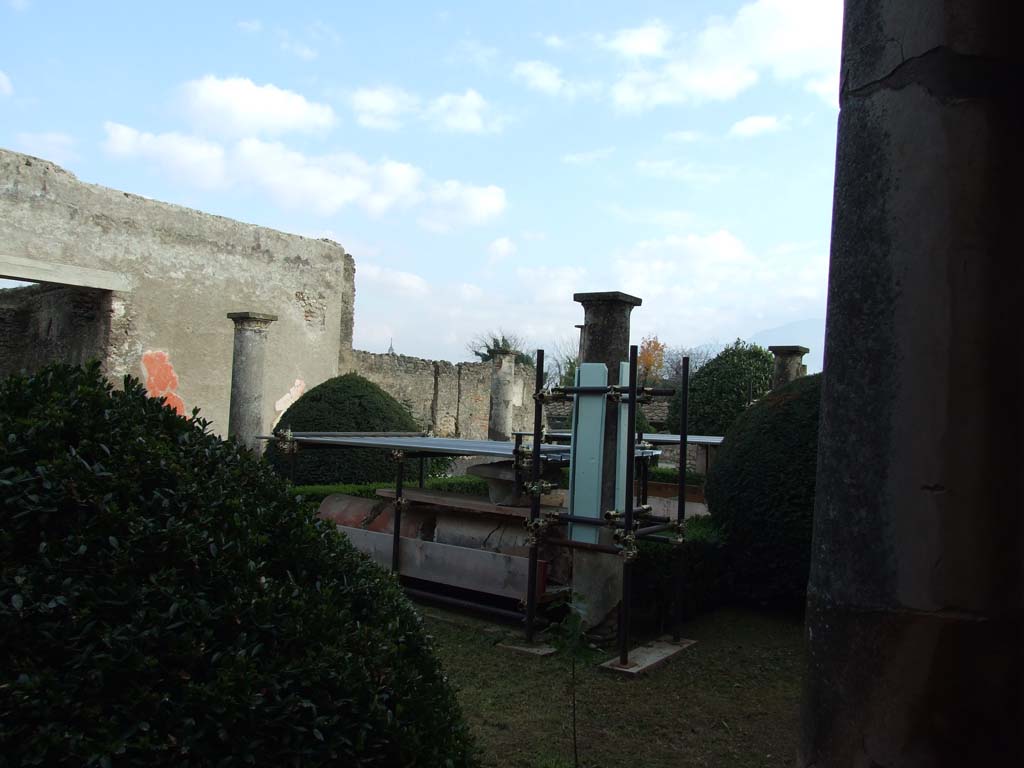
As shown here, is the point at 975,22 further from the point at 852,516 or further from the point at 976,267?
the point at 852,516

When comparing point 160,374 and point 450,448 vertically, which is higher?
point 160,374

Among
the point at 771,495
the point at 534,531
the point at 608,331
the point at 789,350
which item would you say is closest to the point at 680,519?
the point at 534,531

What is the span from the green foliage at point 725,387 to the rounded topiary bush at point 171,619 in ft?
43.8

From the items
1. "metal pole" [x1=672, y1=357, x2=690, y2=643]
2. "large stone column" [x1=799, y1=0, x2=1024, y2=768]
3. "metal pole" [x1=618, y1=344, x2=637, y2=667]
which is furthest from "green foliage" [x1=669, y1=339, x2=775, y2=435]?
"large stone column" [x1=799, y1=0, x2=1024, y2=768]

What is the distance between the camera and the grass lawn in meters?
4.03

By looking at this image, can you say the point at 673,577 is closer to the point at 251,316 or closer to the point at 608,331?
the point at 608,331

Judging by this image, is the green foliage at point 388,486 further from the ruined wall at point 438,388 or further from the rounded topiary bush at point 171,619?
the ruined wall at point 438,388

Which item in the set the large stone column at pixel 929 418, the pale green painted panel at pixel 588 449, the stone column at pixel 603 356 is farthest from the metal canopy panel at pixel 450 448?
the large stone column at pixel 929 418

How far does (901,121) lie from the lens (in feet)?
4.42

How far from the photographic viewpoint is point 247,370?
488 inches

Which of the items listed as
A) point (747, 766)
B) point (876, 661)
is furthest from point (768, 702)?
point (876, 661)

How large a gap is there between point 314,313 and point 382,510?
1186 cm

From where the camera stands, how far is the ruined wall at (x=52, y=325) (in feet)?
50.8

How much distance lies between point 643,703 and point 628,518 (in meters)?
1.10
